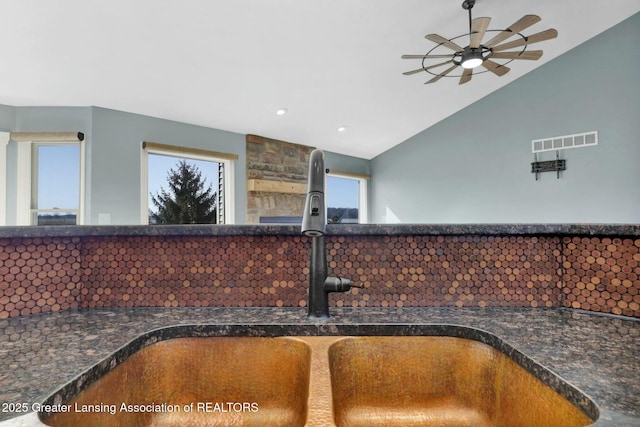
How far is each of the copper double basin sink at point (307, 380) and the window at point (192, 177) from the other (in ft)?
10.5

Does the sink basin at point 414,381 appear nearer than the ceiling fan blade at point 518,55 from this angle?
Yes

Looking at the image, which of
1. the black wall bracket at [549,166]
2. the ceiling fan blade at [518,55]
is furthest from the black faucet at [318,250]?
the black wall bracket at [549,166]

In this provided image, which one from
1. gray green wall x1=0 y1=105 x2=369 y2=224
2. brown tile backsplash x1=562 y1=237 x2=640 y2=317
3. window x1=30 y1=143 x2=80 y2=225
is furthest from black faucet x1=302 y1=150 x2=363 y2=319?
window x1=30 y1=143 x2=80 y2=225

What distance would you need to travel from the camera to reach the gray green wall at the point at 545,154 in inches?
135

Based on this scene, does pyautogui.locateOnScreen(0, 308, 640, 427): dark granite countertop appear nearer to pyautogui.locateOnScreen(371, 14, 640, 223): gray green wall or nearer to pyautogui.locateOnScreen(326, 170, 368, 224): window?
pyautogui.locateOnScreen(371, 14, 640, 223): gray green wall

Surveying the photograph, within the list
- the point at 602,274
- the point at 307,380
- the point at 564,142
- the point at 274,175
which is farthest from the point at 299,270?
the point at 564,142

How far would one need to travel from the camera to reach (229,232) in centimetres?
89

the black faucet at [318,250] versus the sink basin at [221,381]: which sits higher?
the black faucet at [318,250]

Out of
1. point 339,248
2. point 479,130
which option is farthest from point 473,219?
point 339,248

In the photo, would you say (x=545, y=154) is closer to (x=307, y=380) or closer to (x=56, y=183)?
(x=307, y=380)

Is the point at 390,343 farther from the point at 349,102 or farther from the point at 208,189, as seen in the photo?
the point at 208,189

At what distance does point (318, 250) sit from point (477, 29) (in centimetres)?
225

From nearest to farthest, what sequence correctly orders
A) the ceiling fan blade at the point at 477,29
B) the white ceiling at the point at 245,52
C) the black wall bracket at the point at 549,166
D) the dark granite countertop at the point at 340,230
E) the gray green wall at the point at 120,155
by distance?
the dark granite countertop at the point at 340,230 < the ceiling fan blade at the point at 477,29 < the white ceiling at the point at 245,52 < the gray green wall at the point at 120,155 < the black wall bracket at the point at 549,166

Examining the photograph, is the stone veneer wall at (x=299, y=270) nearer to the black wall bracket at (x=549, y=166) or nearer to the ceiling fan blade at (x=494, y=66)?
the ceiling fan blade at (x=494, y=66)
